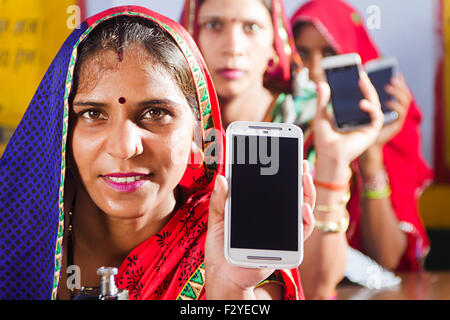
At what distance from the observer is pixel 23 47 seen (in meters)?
0.92

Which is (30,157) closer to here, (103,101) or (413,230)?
(103,101)

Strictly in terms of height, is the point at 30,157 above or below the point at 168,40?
below

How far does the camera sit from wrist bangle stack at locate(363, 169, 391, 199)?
1257mm

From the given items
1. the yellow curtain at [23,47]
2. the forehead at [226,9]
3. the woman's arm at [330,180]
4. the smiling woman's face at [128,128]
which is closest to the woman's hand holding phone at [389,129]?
the woman's arm at [330,180]

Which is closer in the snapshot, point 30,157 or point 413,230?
point 30,157

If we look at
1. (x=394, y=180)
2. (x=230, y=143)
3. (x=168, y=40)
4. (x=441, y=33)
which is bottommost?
(x=394, y=180)

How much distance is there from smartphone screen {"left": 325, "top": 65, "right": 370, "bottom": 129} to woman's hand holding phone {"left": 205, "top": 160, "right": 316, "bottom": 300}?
1.03 feet

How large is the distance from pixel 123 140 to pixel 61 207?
5.8 inches

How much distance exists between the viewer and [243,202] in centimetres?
76

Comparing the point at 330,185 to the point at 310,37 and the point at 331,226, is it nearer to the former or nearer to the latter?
the point at 331,226

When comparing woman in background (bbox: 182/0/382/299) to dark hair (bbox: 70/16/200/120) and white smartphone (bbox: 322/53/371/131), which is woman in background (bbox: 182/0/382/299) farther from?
dark hair (bbox: 70/16/200/120)

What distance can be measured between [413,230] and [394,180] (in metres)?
0.16
